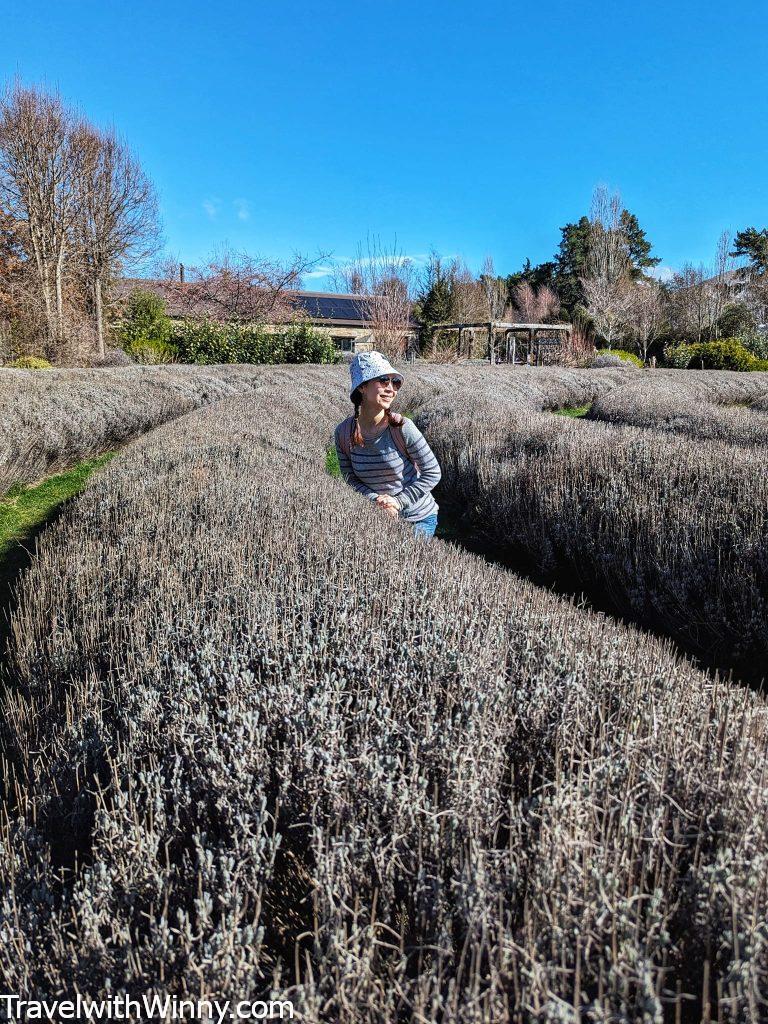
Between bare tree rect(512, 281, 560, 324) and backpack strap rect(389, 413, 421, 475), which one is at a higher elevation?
bare tree rect(512, 281, 560, 324)

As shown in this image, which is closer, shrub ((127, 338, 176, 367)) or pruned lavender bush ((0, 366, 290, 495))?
pruned lavender bush ((0, 366, 290, 495))

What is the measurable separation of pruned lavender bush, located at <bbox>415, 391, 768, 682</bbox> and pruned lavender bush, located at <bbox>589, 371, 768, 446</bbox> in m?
2.89

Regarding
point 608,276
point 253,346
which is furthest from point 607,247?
point 253,346

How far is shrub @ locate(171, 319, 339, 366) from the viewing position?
24.3m

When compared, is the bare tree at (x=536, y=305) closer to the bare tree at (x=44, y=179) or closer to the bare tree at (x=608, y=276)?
the bare tree at (x=608, y=276)

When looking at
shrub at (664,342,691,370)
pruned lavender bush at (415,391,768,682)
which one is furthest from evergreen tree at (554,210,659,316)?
pruned lavender bush at (415,391,768,682)

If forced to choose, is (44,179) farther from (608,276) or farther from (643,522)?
(608,276)

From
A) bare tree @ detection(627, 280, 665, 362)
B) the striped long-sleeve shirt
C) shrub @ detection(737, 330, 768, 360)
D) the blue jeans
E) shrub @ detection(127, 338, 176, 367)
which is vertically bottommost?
the blue jeans

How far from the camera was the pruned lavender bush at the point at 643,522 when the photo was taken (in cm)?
373

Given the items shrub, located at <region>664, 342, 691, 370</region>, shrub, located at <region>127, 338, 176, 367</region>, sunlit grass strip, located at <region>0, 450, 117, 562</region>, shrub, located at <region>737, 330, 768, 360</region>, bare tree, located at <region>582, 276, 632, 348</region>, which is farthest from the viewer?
bare tree, located at <region>582, 276, 632, 348</region>

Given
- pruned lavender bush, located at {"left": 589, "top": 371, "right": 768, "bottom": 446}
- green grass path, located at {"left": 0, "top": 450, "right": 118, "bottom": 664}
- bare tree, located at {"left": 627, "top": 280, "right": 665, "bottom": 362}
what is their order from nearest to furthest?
green grass path, located at {"left": 0, "top": 450, "right": 118, "bottom": 664} < pruned lavender bush, located at {"left": 589, "top": 371, "right": 768, "bottom": 446} < bare tree, located at {"left": 627, "top": 280, "right": 665, "bottom": 362}

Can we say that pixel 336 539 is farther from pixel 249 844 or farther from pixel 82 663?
pixel 249 844

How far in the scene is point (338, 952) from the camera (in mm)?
989

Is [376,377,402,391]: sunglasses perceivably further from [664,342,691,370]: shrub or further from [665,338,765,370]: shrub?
[664,342,691,370]: shrub
